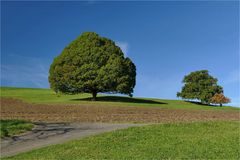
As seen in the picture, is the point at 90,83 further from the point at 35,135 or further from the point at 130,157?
the point at 130,157

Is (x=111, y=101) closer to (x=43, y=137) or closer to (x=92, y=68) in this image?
(x=92, y=68)

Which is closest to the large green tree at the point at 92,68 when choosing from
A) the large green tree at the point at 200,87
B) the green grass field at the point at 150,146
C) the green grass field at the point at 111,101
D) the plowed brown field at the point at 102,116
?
the green grass field at the point at 111,101

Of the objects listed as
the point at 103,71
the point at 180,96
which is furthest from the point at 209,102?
the point at 103,71

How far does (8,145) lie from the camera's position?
17312mm

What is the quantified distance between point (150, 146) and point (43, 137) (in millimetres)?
7084

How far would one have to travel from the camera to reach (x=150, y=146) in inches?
562

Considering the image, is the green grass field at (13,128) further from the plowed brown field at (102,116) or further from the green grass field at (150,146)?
the green grass field at (150,146)

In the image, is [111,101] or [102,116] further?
[111,101]

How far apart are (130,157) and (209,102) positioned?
74.7m

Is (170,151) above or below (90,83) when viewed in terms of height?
below

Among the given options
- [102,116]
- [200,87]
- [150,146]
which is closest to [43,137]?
[150,146]

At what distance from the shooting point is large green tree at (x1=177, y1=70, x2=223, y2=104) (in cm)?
8350

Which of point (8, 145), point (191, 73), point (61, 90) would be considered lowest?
point (8, 145)

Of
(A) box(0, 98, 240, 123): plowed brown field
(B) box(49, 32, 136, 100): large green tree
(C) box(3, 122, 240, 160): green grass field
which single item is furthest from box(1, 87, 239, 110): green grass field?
(C) box(3, 122, 240, 160): green grass field
